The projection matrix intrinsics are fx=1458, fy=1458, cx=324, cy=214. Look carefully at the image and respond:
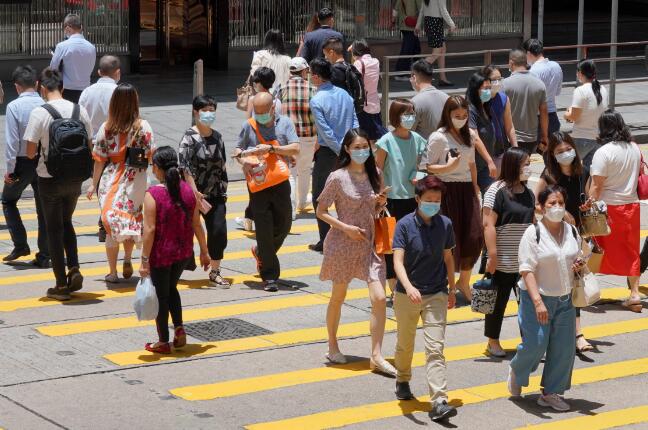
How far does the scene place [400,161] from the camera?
1199 cm

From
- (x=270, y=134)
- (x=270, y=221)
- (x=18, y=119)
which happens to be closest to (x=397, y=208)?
(x=270, y=221)

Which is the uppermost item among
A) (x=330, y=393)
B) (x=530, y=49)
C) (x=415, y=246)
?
(x=530, y=49)

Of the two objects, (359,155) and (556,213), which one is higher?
(359,155)

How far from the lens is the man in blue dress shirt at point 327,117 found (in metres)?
14.1

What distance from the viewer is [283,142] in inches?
517

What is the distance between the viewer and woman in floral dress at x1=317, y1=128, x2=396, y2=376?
34.3 ft

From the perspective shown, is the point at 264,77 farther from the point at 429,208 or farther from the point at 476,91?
the point at 429,208

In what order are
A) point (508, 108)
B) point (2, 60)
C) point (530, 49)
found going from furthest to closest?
point (2, 60)
point (530, 49)
point (508, 108)

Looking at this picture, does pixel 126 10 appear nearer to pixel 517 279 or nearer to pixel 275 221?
pixel 275 221

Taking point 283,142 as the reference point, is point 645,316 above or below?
below

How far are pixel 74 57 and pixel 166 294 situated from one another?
26.1 ft

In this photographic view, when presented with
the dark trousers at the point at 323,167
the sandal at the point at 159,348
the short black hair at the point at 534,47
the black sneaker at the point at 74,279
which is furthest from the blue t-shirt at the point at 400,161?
the short black hair at the point at 534,47

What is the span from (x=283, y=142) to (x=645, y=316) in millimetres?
→ 3536

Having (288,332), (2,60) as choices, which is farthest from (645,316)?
(2,60)
